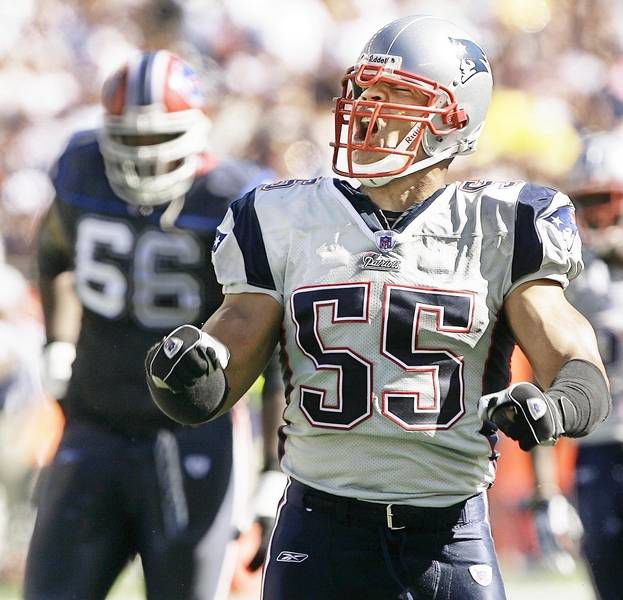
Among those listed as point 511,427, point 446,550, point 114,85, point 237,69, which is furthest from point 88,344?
point 237,69

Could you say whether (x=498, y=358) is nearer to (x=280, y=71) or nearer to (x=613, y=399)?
(x=613, y=399)

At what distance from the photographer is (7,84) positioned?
8844 mm

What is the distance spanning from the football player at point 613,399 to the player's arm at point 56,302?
161cm

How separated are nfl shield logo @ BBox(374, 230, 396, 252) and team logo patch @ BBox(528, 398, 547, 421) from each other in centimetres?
53

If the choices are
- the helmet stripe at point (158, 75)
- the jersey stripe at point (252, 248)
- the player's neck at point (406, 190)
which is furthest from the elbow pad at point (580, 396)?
the helmet stripe at point (158, 75)

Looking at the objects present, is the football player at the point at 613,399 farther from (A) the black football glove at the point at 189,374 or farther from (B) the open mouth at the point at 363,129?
(A) the black football glove at the point at 189,374

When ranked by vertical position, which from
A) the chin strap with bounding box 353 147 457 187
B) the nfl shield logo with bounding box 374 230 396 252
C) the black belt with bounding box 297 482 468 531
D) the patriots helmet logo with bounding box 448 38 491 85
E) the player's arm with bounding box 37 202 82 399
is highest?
the patriots helmet logo with bounding box 448 38 491 85

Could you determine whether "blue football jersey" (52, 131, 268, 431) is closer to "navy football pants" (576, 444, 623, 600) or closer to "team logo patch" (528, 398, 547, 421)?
"navy football pants" (576, 444, 623, 600)

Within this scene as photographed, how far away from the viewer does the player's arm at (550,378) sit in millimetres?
2096

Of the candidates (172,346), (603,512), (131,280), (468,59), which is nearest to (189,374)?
(172,346)

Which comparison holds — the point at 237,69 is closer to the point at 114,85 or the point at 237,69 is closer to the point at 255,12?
the point at 255,12

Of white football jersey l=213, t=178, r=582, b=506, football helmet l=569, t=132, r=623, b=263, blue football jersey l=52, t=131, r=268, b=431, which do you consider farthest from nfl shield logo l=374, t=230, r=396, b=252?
football helmet l=569, t=132, r=623, b=263

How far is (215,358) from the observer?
2355 mm

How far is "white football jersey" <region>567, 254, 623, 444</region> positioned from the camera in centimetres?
454
